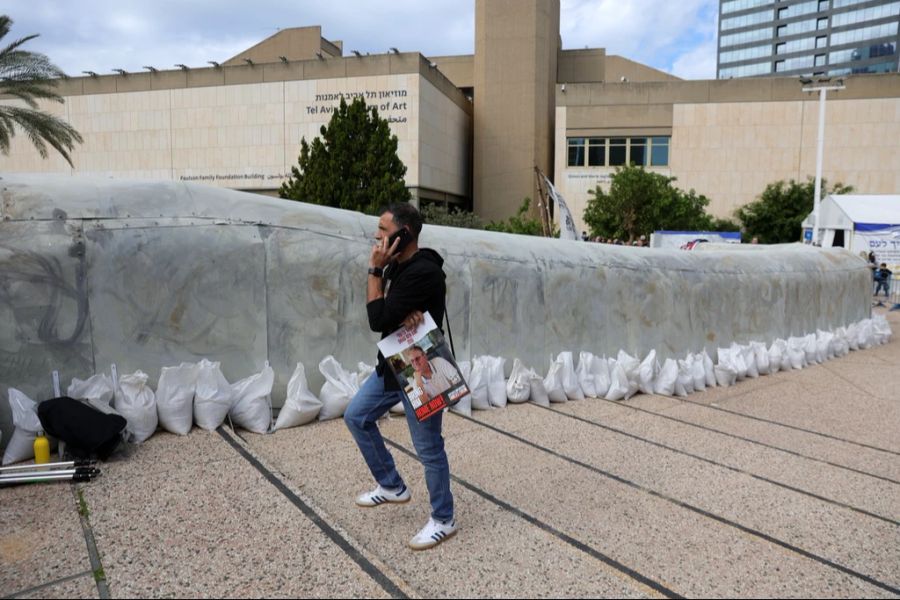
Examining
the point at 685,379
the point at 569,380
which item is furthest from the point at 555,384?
the point at 685,379

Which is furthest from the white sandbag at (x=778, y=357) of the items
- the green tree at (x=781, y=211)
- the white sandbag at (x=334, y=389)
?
the green tree at (x=781, y=211)

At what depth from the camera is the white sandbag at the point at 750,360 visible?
8086 millimetres

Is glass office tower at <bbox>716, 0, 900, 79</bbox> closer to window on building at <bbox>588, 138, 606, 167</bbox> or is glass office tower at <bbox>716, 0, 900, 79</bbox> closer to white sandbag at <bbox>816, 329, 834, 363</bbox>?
window on building at <bbox>588, 138, 606, 167</bbox>

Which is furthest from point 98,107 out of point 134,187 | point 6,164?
point 134,187

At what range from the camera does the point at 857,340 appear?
1084cm

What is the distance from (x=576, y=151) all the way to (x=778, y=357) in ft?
130

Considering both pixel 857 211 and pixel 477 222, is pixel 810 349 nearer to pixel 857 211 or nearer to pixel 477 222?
pixel 857 211

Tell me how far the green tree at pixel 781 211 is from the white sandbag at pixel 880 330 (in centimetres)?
3266

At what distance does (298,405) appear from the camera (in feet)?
16.9

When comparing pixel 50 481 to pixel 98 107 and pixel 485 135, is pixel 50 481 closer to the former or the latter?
pixel 485 135

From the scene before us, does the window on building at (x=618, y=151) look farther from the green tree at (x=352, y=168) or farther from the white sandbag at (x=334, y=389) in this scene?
the white sandbag at (x=334, y=389)

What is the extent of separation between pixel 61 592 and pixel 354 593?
1.27m

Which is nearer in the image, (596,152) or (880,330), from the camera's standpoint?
(880,330)

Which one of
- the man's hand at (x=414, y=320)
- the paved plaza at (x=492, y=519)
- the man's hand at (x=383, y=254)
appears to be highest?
the man's hand at (x=383, y=254)
